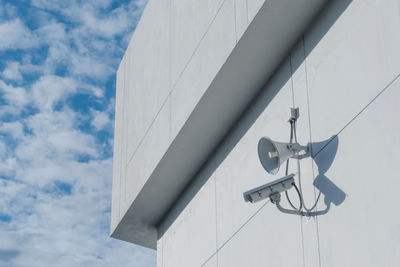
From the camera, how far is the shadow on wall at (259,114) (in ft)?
29.6

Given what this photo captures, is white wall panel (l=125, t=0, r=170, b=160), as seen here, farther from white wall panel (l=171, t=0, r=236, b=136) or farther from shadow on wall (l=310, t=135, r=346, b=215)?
shadow on wall (l=310, t=135, r=346, b=215)

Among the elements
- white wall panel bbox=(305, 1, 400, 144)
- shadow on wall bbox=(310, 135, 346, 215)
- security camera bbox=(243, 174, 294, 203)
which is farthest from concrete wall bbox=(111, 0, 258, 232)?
security camera bbox=(243, 174, 294, 203)

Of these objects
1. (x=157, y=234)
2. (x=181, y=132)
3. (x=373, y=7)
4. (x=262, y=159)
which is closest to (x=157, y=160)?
(x=181, y=132)

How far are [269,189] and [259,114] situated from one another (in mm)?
2510

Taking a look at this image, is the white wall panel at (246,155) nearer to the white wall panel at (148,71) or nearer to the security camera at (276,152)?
the security camera at (276,152)

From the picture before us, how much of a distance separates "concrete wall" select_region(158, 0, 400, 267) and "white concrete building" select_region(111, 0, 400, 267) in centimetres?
2

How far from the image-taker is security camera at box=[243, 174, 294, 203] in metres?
9.09

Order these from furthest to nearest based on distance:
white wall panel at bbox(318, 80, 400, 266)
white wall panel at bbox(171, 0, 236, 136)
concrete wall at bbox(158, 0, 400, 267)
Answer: white wall panel at bbox(171, 0, 236, 136) < concrete wall at bbox(158, 0, 400, 267) < white wall panel at bbox(318, 80, 400, 266)

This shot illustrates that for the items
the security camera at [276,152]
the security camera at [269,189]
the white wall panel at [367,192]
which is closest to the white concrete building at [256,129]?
the white wall panel at [367,192]

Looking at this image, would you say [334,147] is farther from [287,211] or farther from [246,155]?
[246,155]

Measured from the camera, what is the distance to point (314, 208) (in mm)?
9117

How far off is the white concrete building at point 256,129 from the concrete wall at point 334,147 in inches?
0.7

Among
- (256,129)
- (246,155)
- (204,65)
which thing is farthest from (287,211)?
(204,65)

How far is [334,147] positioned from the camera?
8.92 meters
